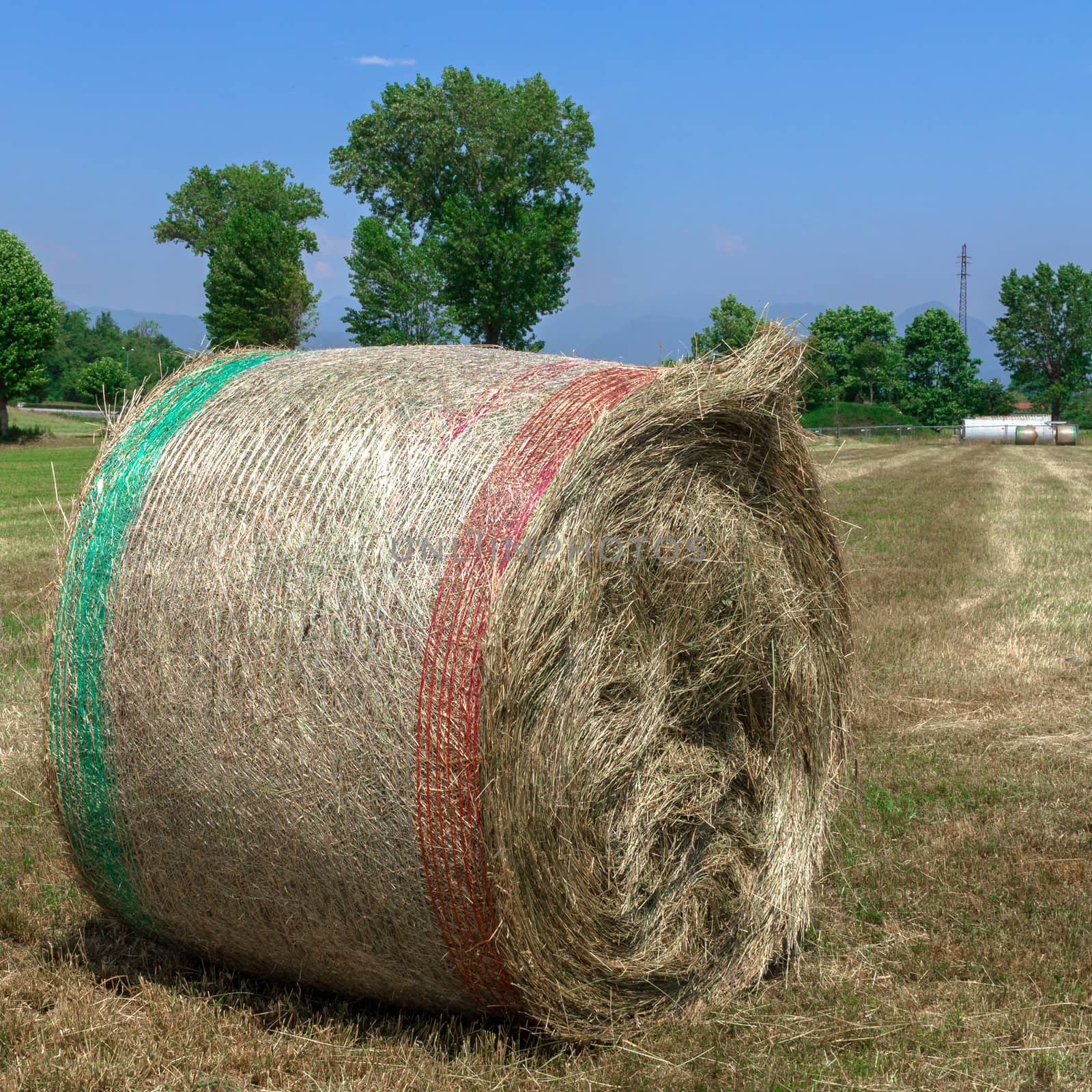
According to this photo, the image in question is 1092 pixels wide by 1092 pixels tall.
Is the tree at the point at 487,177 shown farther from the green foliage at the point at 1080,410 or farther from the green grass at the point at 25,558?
the green foliage at the point at 1080,410

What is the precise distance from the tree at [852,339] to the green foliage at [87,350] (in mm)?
51466

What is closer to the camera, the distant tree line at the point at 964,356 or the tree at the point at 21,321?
the tree at the point at 21,321

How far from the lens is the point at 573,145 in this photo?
55.5 metres

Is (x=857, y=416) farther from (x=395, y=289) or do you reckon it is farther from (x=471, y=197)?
(x=395, y=289)

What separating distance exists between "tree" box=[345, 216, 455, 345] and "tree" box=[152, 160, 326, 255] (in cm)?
3002

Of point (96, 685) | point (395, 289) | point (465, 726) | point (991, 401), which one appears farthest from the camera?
point (991, 401)

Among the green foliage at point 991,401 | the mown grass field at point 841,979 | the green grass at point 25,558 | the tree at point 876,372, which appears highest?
the tree at point 876,372

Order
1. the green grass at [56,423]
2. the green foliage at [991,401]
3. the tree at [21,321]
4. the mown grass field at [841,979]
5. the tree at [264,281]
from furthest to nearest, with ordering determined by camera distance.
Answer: the green foliage at [991,401], the green grass at [56,423], the tree at [21,321], the tree at [264,281], the mown grass field at [841,979]

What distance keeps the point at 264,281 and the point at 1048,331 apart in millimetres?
54755

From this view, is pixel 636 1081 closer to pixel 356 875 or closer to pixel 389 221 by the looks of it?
pixel 356 875

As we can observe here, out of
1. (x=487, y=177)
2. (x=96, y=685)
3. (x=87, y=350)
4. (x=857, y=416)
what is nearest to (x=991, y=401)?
(x=857, y=416)

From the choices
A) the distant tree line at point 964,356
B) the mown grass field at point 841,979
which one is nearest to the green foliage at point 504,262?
the distant tree line at point 964,356

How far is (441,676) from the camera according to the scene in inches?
139

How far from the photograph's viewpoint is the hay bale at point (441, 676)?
11.8 feet
